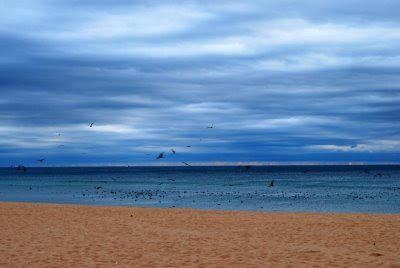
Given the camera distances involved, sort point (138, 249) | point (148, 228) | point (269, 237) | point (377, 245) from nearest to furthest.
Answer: point (138, 249)
point (377, 245)
point (269, 237)
point (148, 228)

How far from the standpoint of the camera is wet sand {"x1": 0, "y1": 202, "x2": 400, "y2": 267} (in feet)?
49.0

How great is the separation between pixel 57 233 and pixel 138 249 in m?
5.49

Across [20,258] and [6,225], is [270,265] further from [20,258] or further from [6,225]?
[6,225]

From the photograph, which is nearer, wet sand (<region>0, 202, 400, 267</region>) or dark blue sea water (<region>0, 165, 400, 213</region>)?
wet sand (<region>0, 202, 400, 267</region>)

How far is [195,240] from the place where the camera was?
19.3 meters

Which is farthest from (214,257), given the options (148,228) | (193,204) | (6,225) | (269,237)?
(193,204)

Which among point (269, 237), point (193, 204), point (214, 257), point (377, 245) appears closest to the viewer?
point (214, 257)

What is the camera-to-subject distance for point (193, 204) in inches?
1831

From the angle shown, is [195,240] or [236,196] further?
[236,196]

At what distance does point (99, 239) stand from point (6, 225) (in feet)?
21.4

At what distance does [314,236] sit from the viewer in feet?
67.4

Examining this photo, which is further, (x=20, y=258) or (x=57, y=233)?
(x=57, y=233)

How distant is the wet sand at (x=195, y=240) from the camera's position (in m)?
14.9

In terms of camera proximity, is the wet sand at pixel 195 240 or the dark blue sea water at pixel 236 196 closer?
the wet sand at pixel 195 240
